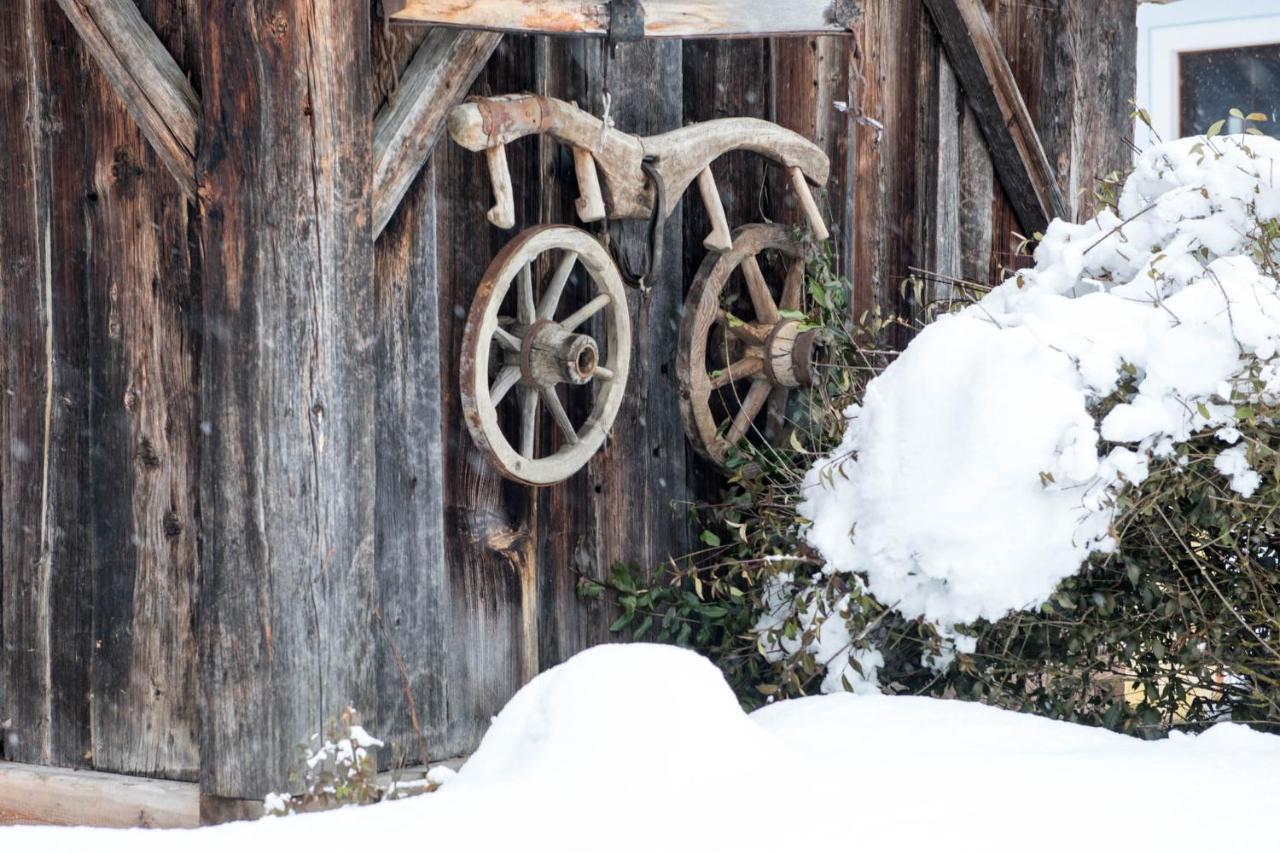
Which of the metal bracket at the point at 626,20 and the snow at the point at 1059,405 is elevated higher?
the metal bracket at the point at 626,20

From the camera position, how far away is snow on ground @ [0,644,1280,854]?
2117 mm

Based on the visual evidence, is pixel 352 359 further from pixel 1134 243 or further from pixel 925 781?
pixel 1134 243

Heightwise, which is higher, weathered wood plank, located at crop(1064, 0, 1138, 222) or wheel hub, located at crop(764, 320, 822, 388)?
weathered wood plank, located at crop(1064, 0, 1138, 222)

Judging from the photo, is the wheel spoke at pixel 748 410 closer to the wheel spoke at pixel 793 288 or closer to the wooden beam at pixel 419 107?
the wheel spoke at pixel 793 288

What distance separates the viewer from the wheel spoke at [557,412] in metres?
3.91

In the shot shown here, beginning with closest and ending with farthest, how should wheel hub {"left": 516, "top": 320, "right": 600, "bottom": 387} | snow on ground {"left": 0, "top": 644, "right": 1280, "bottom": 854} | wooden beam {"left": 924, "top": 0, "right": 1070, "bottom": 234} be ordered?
snow on ground {"left": 0, "top": 644, "right": 1280, "bottom": 854}, wheel hub {"left": 516, "top": 320, "right": 600, "bottom": 387}, wooden beam {"left": 924, "top": 0, "right": 1070, "bottom": 234}

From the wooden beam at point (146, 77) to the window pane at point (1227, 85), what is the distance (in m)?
6.49

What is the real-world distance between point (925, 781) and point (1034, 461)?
1.30m

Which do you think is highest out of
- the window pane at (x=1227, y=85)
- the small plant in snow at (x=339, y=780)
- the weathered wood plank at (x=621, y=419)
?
the window pane at (x=1227, y=85)

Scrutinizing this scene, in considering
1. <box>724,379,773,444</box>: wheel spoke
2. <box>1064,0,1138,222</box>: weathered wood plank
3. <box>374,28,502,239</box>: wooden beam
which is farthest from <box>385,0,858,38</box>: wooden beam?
<box>1064,0,1138,222</box>: weathered wood plank

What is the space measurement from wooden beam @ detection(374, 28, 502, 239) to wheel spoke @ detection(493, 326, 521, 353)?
416mm

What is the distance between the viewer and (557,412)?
3.96m

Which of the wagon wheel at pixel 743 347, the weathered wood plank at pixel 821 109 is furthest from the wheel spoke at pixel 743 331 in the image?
the weathered wood plank at pixel 821 109

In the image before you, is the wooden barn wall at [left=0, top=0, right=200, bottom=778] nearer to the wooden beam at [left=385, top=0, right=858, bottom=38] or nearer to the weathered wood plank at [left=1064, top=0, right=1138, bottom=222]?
the wooden beam at [left=385, top=0, right=858, bottom=38]
